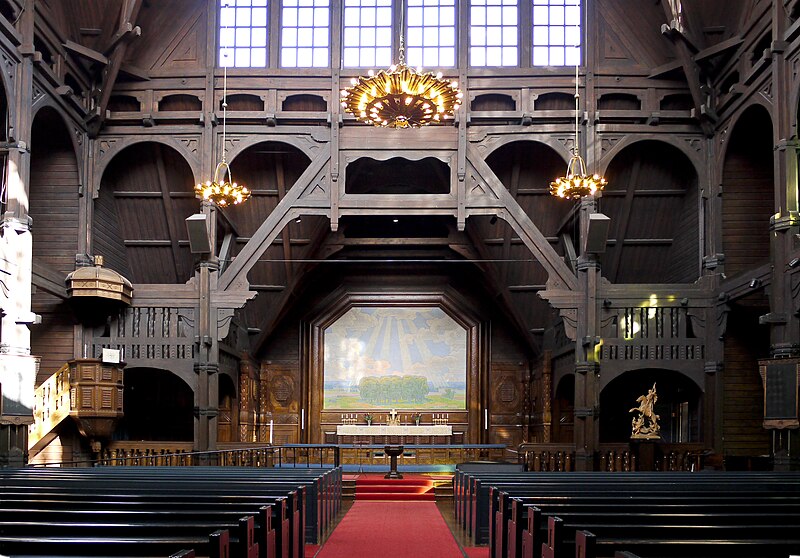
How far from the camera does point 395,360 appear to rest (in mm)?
27594

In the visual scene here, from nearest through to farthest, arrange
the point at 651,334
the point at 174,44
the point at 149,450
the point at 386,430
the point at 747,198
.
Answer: the point at 149,450 → the point at 747,198 → the point at 651,334 → the point at 174,44 → the point at 386,430

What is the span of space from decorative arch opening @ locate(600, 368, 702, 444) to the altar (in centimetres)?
426

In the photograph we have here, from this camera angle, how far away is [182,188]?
2231 centimetres

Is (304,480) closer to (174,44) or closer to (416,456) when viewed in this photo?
(174,44)

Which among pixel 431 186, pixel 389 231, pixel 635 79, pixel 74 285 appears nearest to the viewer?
pixel 74 285

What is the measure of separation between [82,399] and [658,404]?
14.5 m

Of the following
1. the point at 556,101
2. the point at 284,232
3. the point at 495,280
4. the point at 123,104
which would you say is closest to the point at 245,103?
the point at 123,104

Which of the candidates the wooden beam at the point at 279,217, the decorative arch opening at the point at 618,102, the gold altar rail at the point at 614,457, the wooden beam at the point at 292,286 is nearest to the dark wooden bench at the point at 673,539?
the gold altar rail at the point at 614,457

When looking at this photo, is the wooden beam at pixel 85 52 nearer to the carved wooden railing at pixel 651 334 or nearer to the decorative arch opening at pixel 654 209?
the decorative arch opening at pixel 654 209

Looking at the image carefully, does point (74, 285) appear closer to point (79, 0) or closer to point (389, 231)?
point (79, 0)

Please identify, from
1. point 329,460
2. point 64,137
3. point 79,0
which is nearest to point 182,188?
point 64,137

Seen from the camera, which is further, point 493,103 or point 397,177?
point 397,177

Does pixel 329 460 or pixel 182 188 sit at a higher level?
pixel 182 188

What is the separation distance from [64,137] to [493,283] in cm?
1127
